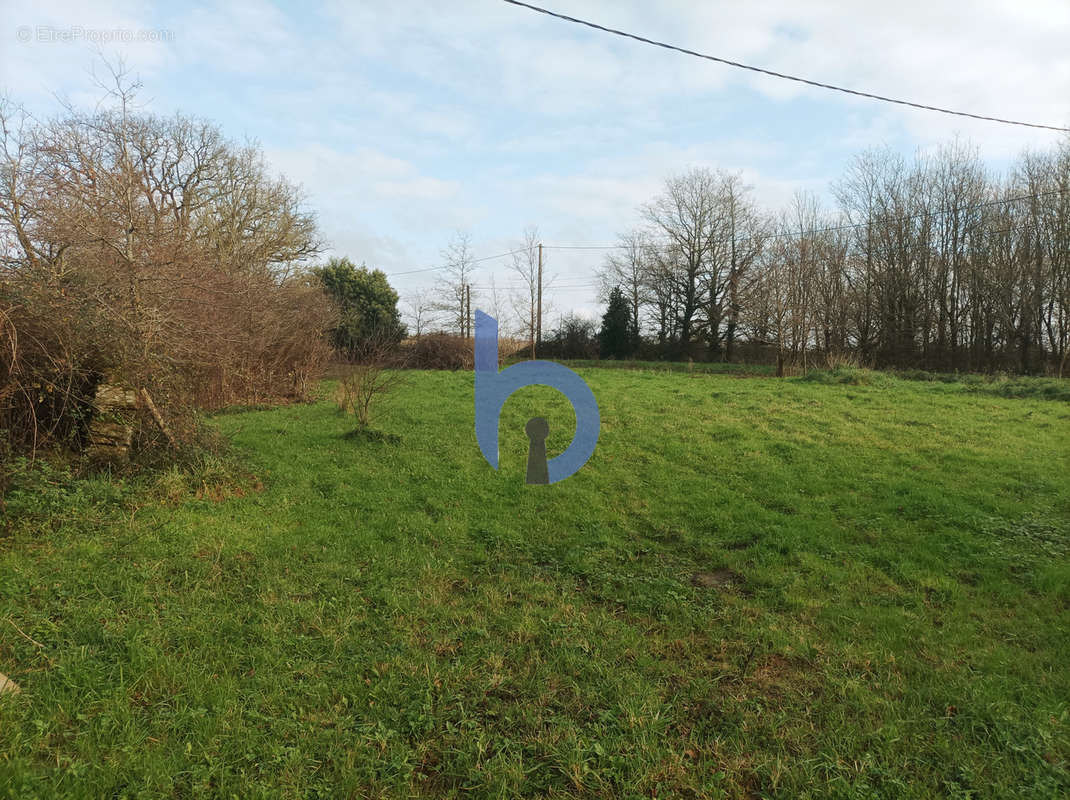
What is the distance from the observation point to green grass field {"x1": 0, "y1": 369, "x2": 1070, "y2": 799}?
2.38m

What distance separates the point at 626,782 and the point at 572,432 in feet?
22.7

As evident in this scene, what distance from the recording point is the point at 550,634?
3.52 metres

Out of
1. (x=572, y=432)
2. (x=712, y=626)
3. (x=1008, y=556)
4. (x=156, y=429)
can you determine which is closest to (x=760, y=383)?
(x=572, y=432)

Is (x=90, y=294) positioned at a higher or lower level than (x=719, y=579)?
higher

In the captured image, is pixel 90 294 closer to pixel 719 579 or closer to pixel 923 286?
pixel 719 579

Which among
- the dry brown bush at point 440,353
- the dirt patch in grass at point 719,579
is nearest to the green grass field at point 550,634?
the dirt patch in grass at point 719,579

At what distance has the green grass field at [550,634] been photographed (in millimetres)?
2375

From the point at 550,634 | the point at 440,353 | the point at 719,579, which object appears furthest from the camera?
the point at 440,353

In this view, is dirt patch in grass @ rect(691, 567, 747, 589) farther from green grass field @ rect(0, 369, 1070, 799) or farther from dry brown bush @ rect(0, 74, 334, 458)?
dry brown bush @ rect(0, 74, 334, 458)

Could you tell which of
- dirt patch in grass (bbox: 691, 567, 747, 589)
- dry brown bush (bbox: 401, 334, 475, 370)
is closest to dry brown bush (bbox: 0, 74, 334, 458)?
dirt patch in grass (bbox: 691, 567, 747, 589)

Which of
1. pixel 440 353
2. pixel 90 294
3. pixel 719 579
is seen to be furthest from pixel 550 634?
pixel 440 353

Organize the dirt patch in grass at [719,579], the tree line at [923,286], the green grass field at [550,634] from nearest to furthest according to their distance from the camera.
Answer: the green grass field at [550,634]
the dirt patch in grass at [719,579]
the tree line at [923,286]

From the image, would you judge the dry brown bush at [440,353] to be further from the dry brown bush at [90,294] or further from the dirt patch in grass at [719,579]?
the dirt patch in grass at [719,579]

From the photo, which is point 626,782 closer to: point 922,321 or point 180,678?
point 180,678
